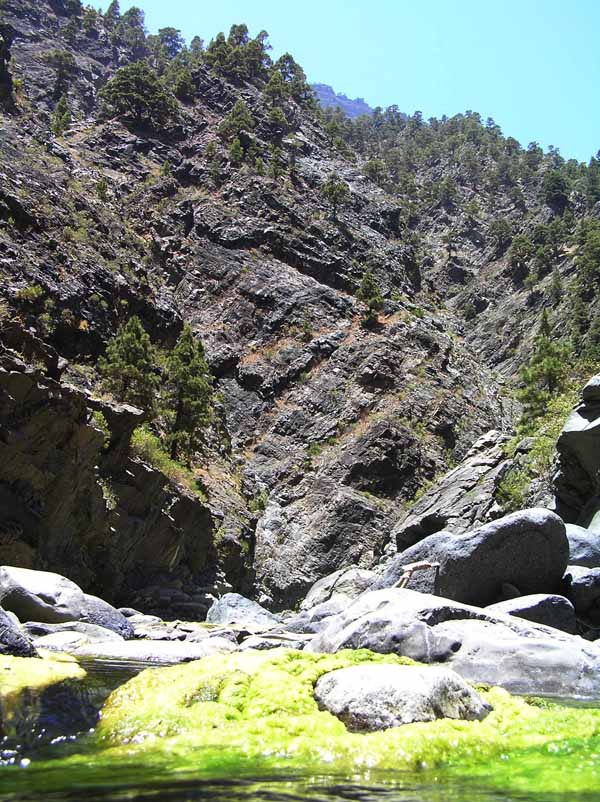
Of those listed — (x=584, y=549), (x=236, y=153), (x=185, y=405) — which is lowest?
(x=584, y=549)

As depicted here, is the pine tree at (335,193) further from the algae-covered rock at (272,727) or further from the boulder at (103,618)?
the algae-covered rock at (272,727)

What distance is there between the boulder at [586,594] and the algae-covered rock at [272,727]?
9.79 m

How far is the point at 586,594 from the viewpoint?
17.4 metres

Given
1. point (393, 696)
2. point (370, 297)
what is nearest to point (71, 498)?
point (393, 696)

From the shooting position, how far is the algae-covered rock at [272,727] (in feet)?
20.0

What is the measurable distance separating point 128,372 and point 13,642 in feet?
87.5

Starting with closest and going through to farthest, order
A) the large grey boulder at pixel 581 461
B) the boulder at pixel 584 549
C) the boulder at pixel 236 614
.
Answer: the boulder at pixel 584 549 → the large grey boulder at pixel 581 461 → the boulder at pixel 236 614

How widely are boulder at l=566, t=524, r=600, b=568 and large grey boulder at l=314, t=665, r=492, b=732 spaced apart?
13.0 meters

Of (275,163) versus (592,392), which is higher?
(275,163)

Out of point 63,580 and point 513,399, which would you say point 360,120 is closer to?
point 513,399

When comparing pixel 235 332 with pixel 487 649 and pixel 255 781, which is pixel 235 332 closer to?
pixel 487 649

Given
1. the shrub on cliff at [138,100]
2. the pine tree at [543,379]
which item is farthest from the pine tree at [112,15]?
the pine tree at [543,379]

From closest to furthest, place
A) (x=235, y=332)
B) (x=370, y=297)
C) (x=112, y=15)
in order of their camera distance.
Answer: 1. (x=235, y=332)
2. (x=370, y=297)
3. (x=112, y=15)

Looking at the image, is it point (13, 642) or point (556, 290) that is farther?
point (556, 290)
